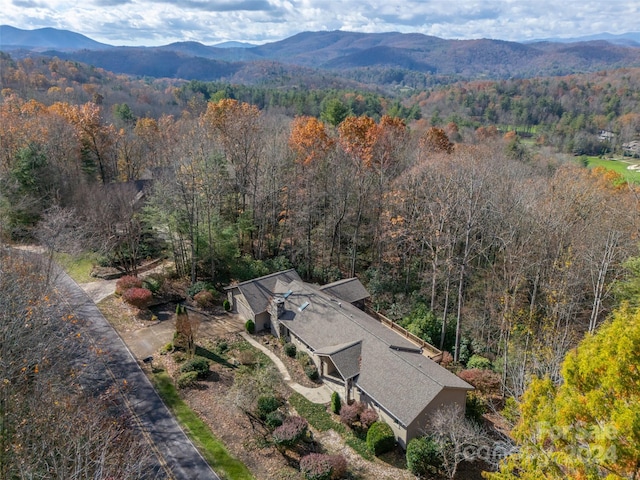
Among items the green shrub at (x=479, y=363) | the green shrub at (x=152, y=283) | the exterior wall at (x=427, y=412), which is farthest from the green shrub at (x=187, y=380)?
the green shrub at (x=479, y=363)

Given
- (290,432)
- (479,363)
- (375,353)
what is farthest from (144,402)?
(479,363)

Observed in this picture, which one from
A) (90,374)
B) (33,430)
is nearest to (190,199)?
(90,374)

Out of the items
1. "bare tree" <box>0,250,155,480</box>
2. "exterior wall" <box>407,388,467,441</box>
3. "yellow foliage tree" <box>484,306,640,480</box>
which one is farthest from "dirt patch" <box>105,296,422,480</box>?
"yellow foliage tree" <box>484,306,640,480</box>

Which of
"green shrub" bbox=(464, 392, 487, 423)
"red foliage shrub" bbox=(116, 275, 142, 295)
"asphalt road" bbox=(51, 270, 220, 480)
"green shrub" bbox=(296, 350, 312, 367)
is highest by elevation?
"red foliage shrub" bbox=(116, 275, 142, 295)

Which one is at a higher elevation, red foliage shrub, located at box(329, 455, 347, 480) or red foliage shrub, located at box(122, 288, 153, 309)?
red foliage shrub, located at box(122, 288, 153, 309)

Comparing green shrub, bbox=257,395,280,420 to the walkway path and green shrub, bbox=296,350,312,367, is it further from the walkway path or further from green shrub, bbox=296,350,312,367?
green shrub, bbox=296,350,312,367

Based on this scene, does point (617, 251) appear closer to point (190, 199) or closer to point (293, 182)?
point (293, 182)
